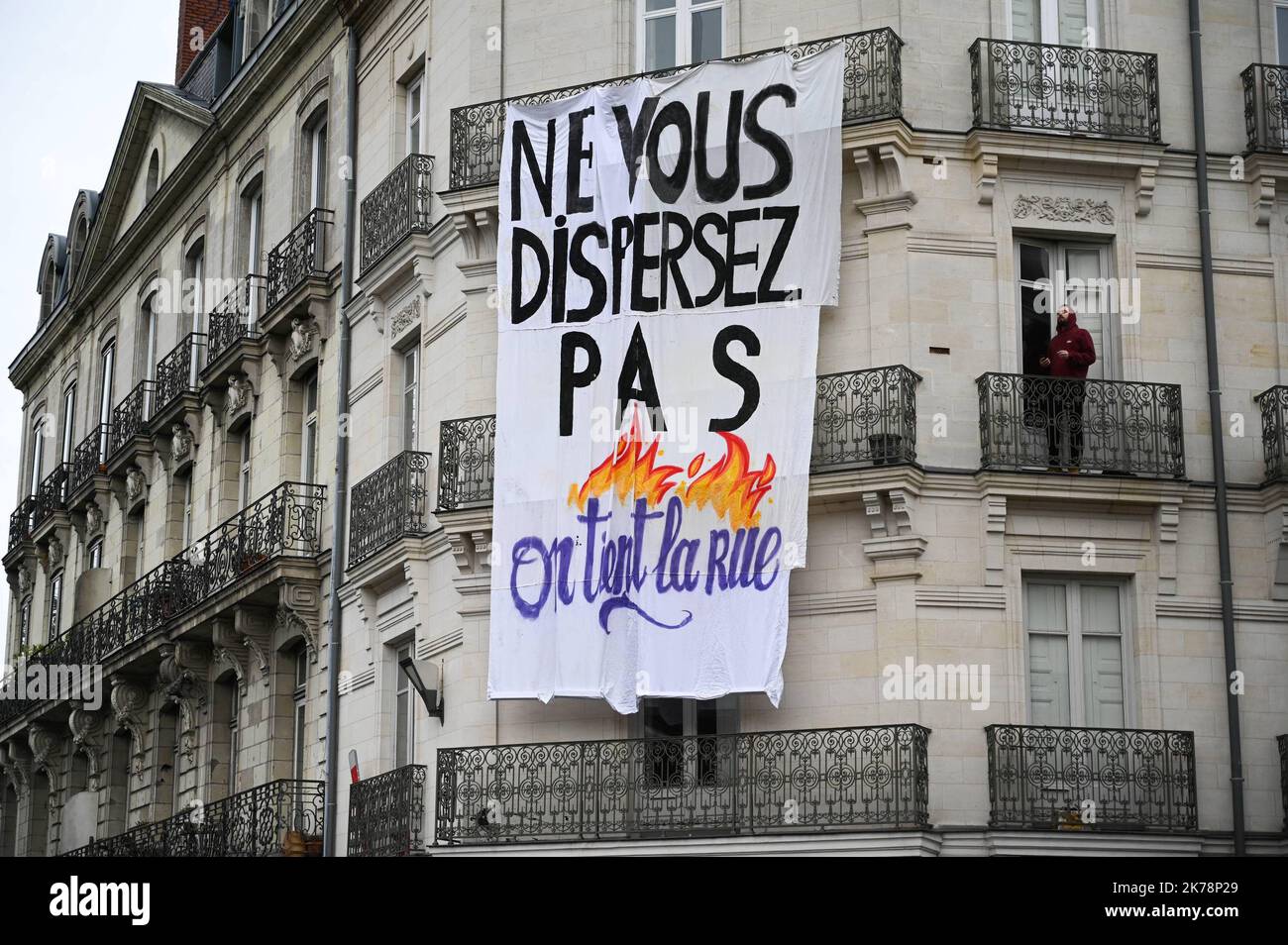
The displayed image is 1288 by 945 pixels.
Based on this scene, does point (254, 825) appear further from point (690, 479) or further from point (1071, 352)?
point (1071, 352)

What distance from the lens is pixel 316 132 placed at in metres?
28.1

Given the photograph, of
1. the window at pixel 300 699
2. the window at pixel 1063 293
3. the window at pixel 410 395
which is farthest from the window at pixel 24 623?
the window at pixel 1063 293

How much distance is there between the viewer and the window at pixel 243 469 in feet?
95.5

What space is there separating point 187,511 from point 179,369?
7.40 ft

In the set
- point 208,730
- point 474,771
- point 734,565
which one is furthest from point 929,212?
point 208,730

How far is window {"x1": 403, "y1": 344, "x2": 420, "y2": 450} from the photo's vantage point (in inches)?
925

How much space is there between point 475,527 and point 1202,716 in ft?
24.9

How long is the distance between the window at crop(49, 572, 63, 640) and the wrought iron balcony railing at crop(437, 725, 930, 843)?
20.9 m

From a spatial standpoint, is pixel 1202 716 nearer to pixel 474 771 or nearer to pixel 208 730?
pixel 474 771

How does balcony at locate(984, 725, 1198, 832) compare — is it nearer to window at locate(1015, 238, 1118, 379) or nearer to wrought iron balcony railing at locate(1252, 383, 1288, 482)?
wrought iron balcony railing at locate(1252, 383, 1288, 482)

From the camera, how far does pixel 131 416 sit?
34.2 metres

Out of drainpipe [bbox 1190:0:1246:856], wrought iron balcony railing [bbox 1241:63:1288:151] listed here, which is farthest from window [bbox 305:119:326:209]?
wrought iron balcony railing [bbox 1241:63:1288:151]

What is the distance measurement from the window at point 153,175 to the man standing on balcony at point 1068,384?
20.3 meters

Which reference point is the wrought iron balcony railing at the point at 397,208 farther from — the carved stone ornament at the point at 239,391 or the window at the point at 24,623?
the window at the point at 24,623
